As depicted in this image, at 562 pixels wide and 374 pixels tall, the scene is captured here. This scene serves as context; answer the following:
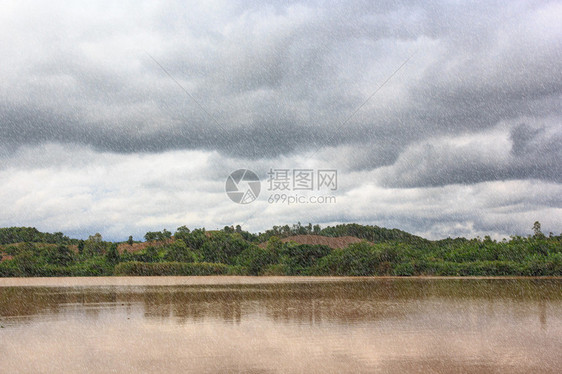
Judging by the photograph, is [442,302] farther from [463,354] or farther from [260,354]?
[260,354]

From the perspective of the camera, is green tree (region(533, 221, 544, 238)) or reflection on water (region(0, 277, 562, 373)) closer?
reflection on water (region(0, 277, 562, 373))

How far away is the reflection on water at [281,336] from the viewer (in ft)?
34.2

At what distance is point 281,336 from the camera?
13.6 metres

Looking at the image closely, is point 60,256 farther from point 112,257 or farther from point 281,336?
point 281,336

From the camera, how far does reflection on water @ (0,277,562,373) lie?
10.4m

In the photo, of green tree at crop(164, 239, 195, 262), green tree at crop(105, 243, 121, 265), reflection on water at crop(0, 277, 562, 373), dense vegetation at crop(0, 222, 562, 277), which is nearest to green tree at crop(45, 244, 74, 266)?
dense vegetation at crop(0, 222, 562, 277)

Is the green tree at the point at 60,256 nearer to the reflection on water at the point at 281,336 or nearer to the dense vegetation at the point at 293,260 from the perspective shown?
the dense vegetation at the point at 293,260

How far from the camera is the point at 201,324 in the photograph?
15.8 metres

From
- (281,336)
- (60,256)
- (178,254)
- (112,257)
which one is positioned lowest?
(281,336)

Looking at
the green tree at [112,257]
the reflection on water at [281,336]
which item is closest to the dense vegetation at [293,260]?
the green tree at [112,257]

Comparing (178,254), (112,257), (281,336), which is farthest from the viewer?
Answer: (178,254)

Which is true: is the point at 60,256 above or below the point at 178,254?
below

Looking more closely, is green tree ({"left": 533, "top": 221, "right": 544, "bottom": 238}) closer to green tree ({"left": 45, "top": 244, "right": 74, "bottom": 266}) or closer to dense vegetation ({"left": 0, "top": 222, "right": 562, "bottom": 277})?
dense vegetation ({"left": 0, "top": 222, "right": 562, "bottom": 277})

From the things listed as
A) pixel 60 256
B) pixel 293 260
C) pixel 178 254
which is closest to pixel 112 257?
pixel 60 256
